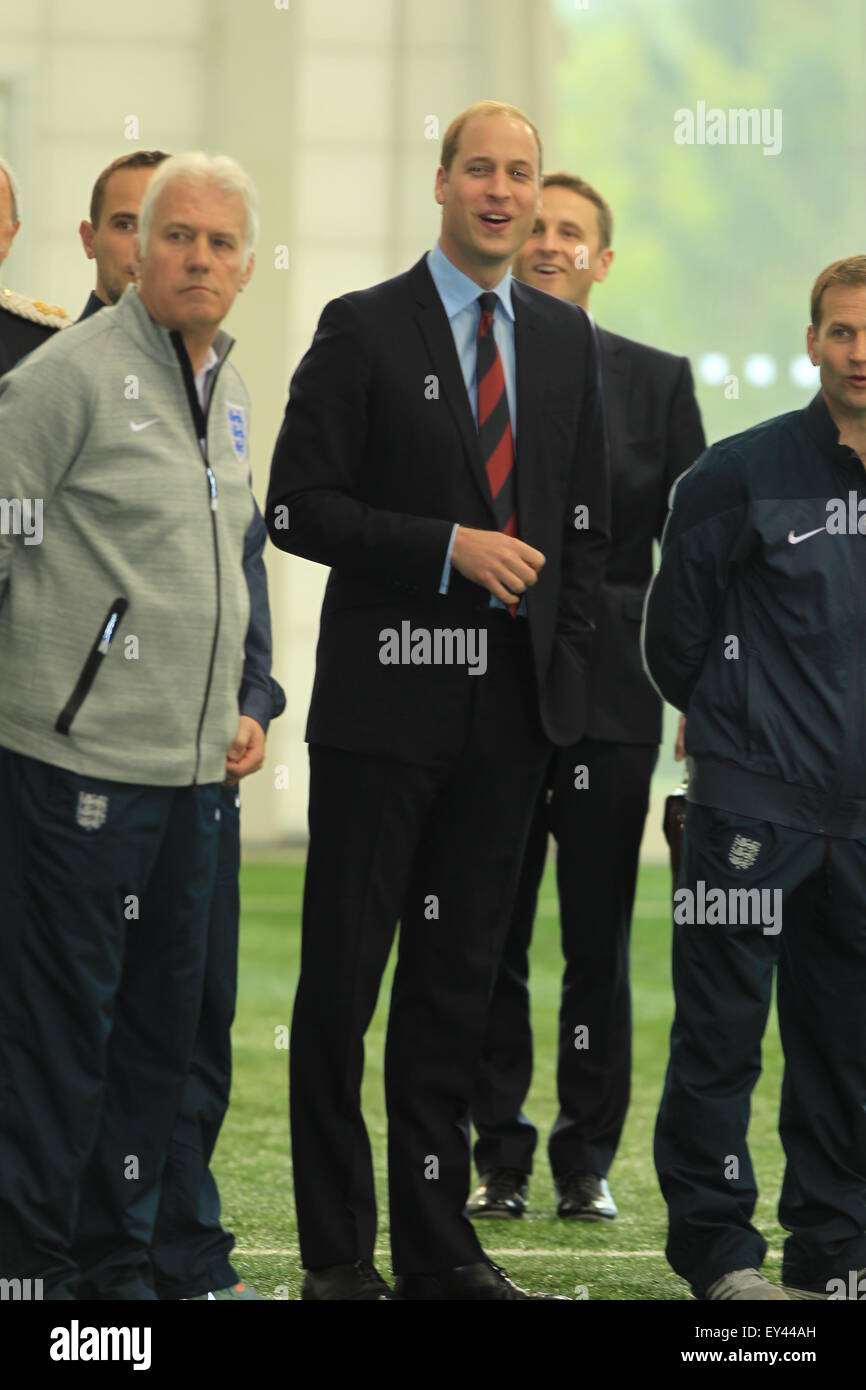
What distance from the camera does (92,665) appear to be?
7.59 ft

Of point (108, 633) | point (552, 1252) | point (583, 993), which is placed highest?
point (108, 633)

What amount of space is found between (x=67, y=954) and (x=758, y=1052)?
102 cm

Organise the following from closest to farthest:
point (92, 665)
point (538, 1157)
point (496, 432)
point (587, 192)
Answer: point (92, 665) → point (496, 432) → point (587, 192) → point (538, 1157)

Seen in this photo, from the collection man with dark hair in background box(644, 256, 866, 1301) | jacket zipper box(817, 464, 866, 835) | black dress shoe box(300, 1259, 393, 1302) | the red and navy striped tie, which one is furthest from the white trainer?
the red and navy striped tie

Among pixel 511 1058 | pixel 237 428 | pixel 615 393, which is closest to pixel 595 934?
pixel 511 1058

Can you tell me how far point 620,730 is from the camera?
354cm

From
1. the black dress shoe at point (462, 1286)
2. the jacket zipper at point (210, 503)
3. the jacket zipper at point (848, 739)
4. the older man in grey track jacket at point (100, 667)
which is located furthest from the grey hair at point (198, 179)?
the black dress shoe at point (462, 1286)

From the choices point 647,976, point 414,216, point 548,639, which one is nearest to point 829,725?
point 548,639

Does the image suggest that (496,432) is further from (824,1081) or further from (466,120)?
(824,1081)

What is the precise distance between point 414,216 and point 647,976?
13.4 ft

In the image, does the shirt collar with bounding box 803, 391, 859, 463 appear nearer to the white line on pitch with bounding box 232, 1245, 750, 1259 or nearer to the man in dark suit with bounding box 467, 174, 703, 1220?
the man in dark suit with bounding box 467, 174, 703, 1220

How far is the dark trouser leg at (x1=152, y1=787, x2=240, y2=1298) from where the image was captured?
2615 millimetres

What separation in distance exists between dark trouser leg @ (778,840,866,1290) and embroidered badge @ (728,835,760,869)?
0.36ft

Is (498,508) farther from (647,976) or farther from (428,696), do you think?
(647,976)
